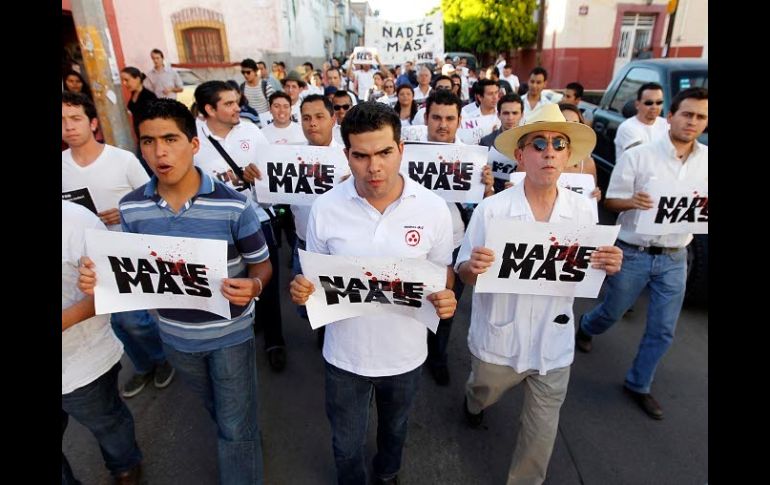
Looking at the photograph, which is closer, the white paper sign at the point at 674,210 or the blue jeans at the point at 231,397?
the blue jeans at the point at 231,397

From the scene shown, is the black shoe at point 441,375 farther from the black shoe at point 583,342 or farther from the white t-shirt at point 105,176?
the white t-shirt at point 105,176

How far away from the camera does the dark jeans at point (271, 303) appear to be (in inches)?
137

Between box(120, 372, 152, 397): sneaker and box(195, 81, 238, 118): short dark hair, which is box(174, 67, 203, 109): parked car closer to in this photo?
box(195, 81, 238, 118): short dark hair

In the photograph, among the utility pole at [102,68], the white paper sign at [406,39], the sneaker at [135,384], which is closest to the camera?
the sneaker at [135,384]

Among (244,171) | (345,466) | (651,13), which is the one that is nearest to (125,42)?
(244,171)

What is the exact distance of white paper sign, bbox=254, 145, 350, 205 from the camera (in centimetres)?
338

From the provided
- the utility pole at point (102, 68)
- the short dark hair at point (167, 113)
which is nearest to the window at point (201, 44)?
the utility pole at point (102, 68)

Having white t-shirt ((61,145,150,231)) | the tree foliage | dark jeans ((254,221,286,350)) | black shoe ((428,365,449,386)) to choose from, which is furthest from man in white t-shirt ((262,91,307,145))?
the tree foliage

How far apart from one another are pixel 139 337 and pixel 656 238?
12.3ft

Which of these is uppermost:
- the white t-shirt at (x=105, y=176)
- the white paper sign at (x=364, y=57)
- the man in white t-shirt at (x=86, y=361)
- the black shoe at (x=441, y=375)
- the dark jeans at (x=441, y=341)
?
the white paper sign at (x=364, y=57)

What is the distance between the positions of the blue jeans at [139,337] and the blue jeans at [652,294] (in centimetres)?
347

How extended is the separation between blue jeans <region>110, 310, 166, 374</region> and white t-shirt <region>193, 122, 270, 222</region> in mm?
1159

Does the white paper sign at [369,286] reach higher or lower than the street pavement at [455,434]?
higher
